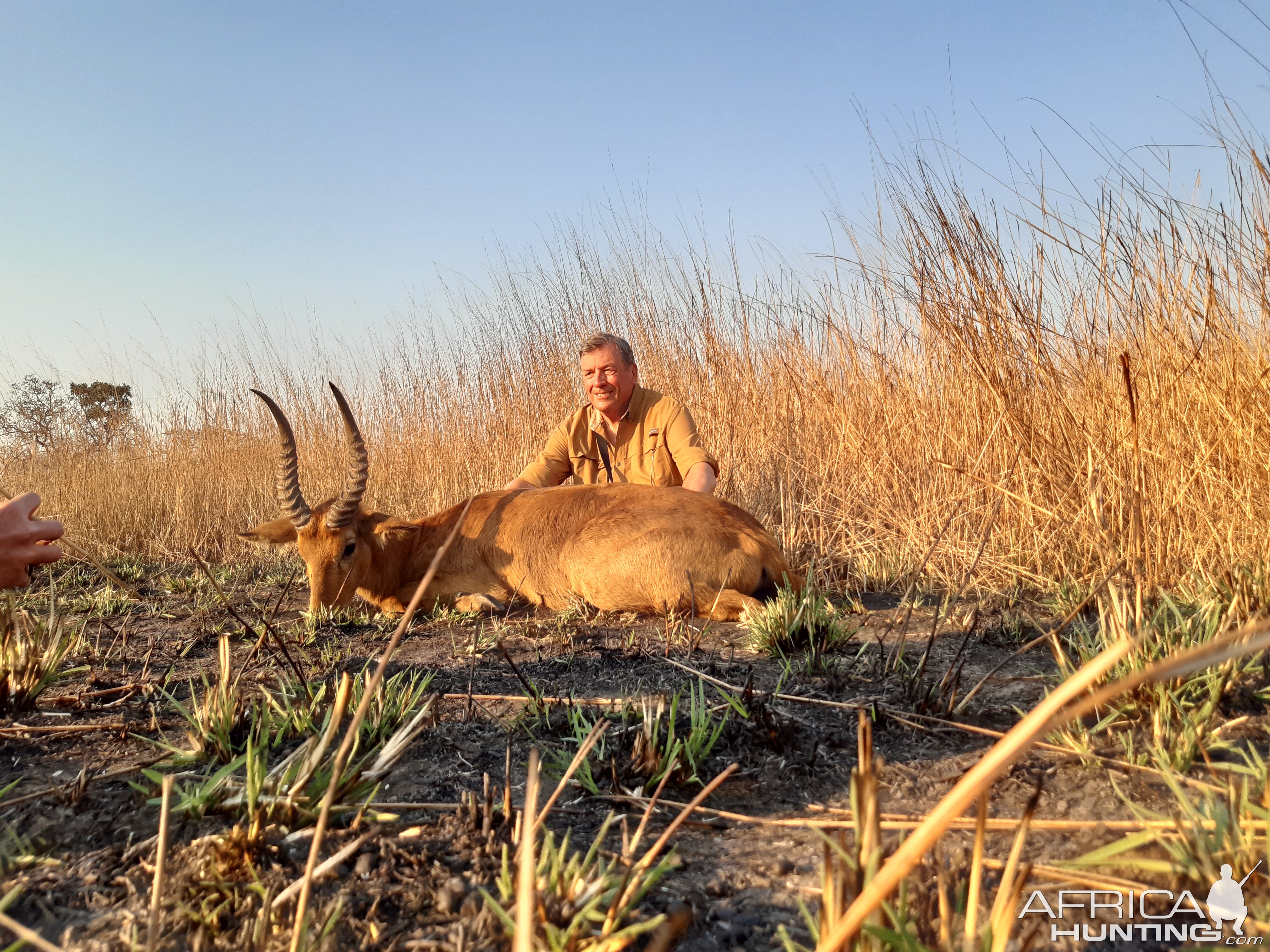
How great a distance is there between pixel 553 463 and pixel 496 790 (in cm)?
466

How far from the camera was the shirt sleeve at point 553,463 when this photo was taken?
253 inches

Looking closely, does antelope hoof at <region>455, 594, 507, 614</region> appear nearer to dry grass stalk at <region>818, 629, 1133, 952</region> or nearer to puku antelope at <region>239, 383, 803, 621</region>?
puku antelope at <region>239, 383, 803, 621</region>

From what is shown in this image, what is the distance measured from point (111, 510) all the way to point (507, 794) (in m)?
8.48

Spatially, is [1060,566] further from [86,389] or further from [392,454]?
[86,389]

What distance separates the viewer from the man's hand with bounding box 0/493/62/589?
220 cm

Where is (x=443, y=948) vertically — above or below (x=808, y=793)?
below

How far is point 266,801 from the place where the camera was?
1.63m

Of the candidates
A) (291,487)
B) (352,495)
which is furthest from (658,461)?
(291,487)

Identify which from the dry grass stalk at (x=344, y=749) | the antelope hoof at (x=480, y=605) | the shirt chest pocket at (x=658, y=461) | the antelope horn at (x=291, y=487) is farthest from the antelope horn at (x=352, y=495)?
the dry grass stalk at (x=344, y=749)

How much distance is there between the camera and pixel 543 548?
4.83 m

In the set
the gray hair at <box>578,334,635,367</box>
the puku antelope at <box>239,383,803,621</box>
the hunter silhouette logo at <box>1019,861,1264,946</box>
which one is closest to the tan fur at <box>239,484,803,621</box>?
the puku antelope at <box>239,383,803,621</box>

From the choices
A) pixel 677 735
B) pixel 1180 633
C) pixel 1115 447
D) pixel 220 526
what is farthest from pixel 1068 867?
pixel 220 526

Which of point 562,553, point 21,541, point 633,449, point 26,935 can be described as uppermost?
point 633,449

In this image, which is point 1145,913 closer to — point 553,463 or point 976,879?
point 976,879
